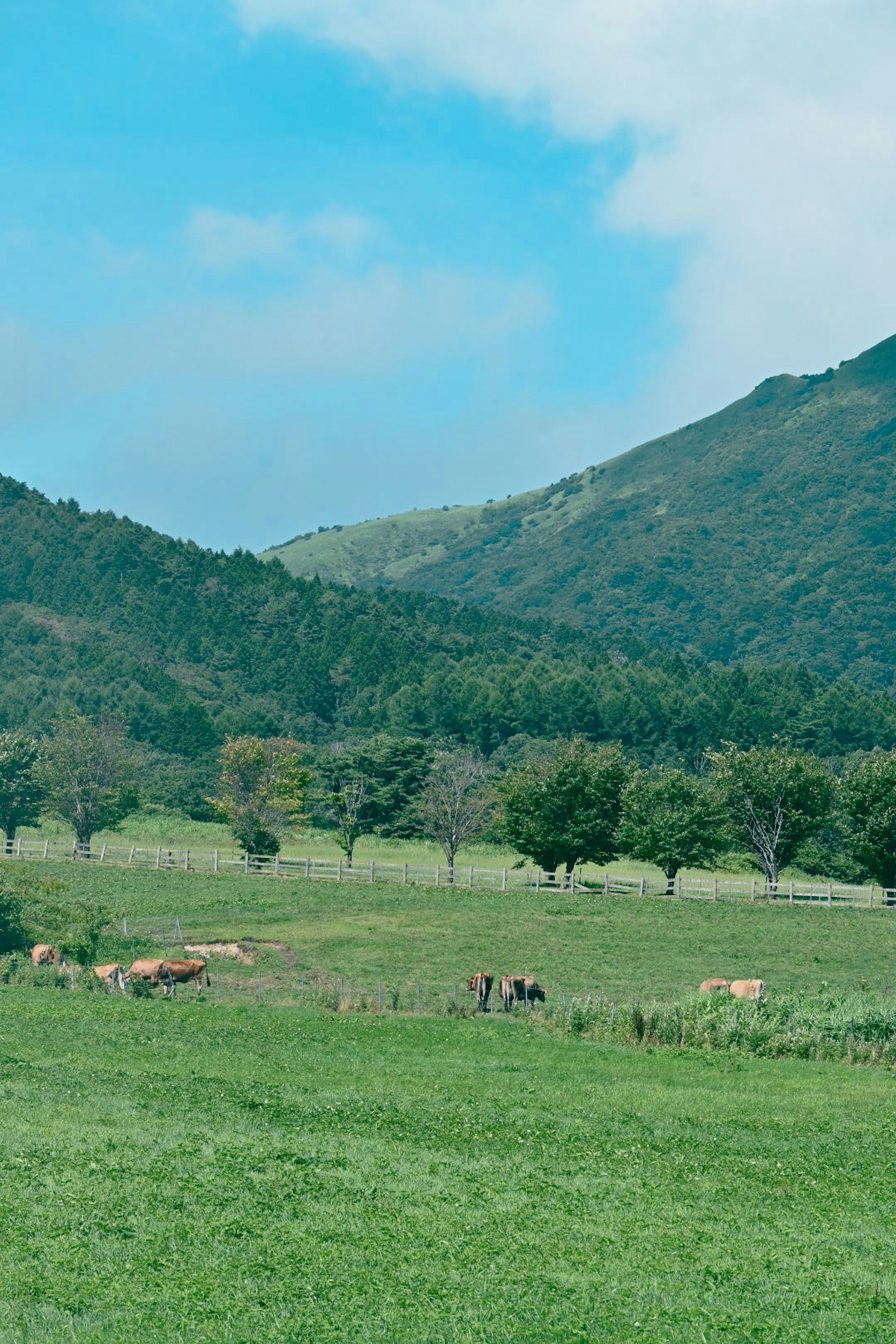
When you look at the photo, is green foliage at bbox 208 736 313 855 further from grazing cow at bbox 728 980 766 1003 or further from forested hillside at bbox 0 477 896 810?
grazing cow at bbox 728 980 766 1003

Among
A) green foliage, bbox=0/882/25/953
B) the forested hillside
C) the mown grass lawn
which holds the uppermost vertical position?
the forested hillside

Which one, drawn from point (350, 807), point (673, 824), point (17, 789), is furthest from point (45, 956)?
point (17, 789)

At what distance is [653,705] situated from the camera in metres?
146

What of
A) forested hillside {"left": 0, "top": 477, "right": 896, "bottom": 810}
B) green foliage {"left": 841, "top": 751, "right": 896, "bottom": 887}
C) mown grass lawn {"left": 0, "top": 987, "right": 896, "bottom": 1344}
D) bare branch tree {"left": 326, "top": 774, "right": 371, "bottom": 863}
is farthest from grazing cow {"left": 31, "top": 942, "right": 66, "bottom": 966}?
forested hillside {"left": 0, "top": 477, "right": 896, "bottom": 810}

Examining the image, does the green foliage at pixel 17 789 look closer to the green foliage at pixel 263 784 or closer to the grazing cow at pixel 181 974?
the green foliage at pixel 263 784

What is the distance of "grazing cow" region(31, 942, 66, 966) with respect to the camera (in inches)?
1572

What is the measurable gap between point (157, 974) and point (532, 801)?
31.9 m

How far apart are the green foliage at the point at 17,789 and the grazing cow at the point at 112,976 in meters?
44.0

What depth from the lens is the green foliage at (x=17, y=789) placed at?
8038 centimetres

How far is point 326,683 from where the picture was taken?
17275cm

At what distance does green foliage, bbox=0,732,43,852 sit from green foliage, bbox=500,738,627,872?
31213mm

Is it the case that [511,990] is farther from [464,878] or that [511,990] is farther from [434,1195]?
[464,878]

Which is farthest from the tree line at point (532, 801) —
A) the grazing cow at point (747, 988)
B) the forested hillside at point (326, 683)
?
the forested hillside at point (326, 683)

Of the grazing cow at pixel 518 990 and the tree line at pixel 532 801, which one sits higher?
the tree line at pixel 532 801
